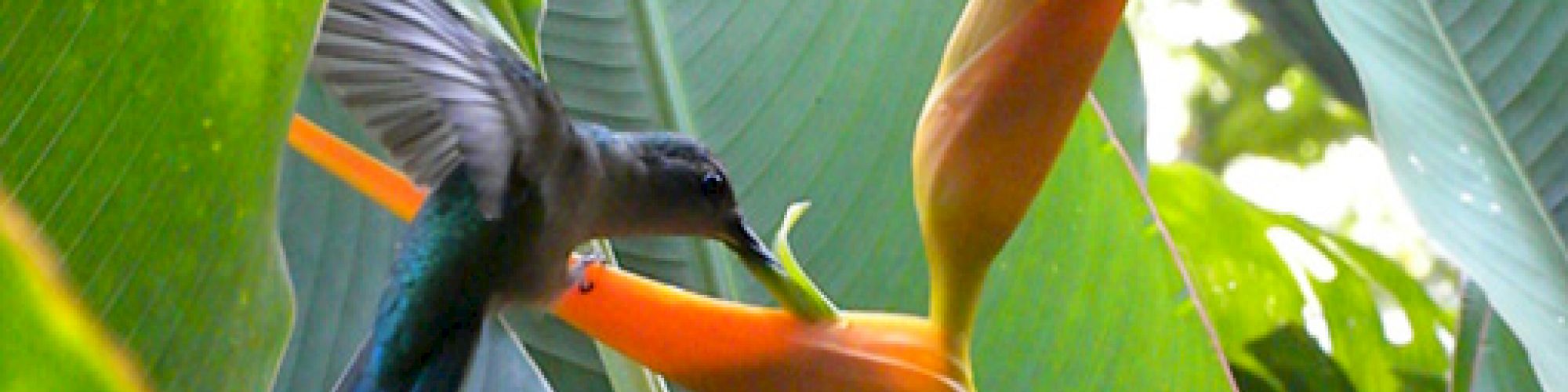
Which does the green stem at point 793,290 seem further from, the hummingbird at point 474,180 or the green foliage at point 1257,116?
the green foliage at point 1257,116

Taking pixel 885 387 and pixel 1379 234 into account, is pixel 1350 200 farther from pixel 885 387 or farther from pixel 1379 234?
pixel 885 387

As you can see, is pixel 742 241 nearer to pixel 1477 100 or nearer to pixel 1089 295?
pixel 1089 295

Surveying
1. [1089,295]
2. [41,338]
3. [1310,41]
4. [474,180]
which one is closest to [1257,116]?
[1310,41]

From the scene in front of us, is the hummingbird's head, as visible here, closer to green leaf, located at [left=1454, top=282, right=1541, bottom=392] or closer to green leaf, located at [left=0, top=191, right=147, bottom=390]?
green leaf, located at [left=0, top=191, right=147, bottom=390]

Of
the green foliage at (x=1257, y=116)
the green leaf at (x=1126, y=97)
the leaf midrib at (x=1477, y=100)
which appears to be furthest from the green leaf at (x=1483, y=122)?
the green foliage at (x=1257, y=116)

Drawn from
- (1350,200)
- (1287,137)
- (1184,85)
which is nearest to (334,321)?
(1287,137)

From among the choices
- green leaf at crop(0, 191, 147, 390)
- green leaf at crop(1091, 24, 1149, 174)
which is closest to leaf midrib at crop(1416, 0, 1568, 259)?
green leaf at crop(1091, 24, 1149, 174)

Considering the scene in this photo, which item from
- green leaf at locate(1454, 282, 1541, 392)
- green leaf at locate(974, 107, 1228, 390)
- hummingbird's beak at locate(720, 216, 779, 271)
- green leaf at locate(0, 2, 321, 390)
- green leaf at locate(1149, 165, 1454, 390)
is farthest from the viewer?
green leaf at locate(1149, 165, 1454, 390)
